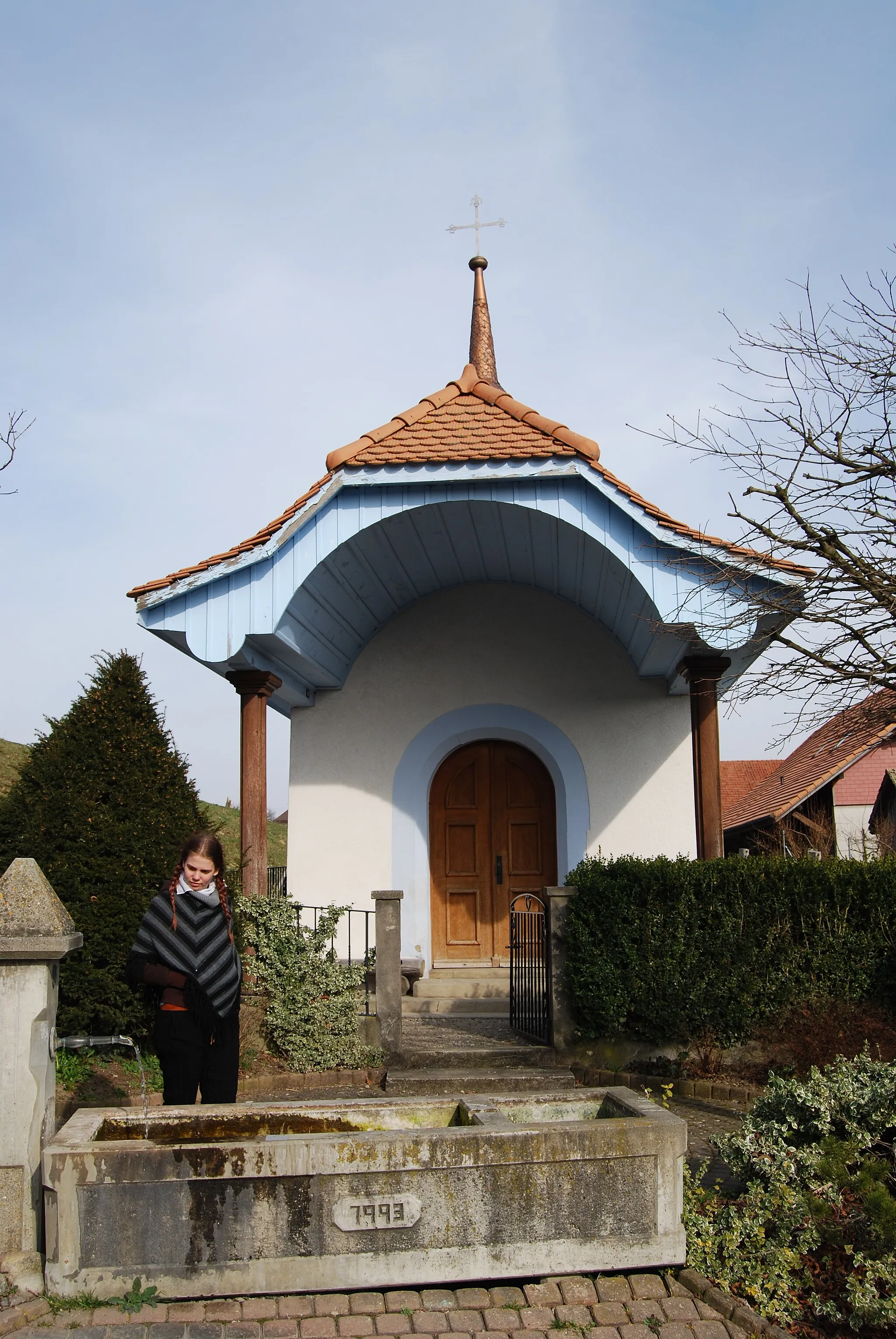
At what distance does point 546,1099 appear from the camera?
4750 mm

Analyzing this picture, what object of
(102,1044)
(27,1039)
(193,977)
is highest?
(193,977)

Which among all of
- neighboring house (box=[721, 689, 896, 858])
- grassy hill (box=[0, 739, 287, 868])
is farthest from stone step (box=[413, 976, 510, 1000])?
neighboring house (box=[721, 689, 896, 858])

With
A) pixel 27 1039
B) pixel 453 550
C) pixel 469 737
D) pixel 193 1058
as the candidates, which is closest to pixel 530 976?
pixel 469 737

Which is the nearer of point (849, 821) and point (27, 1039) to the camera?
point (27, 1039)

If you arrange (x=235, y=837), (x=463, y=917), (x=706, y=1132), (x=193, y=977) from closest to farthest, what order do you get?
(x=193, y=977) < (x=706, y=1132) < (x=463, y=917) < (x=235, y=837)

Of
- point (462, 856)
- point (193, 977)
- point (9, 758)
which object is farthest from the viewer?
point (9, 758)

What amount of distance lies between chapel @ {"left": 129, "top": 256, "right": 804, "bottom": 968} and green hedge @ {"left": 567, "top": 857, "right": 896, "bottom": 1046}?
3.44 ft

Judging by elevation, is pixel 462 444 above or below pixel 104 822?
above

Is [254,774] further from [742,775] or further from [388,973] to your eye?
[742,775]

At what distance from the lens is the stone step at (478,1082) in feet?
23.9

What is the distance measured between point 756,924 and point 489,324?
805 centimetres

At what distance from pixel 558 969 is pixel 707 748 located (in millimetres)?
2141

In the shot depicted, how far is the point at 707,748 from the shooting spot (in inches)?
342

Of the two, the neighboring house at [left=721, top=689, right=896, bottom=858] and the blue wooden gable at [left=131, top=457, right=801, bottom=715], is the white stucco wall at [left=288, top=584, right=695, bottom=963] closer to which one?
the blue wooden gable at [left=131, top=457, right=801, bottom=715]
